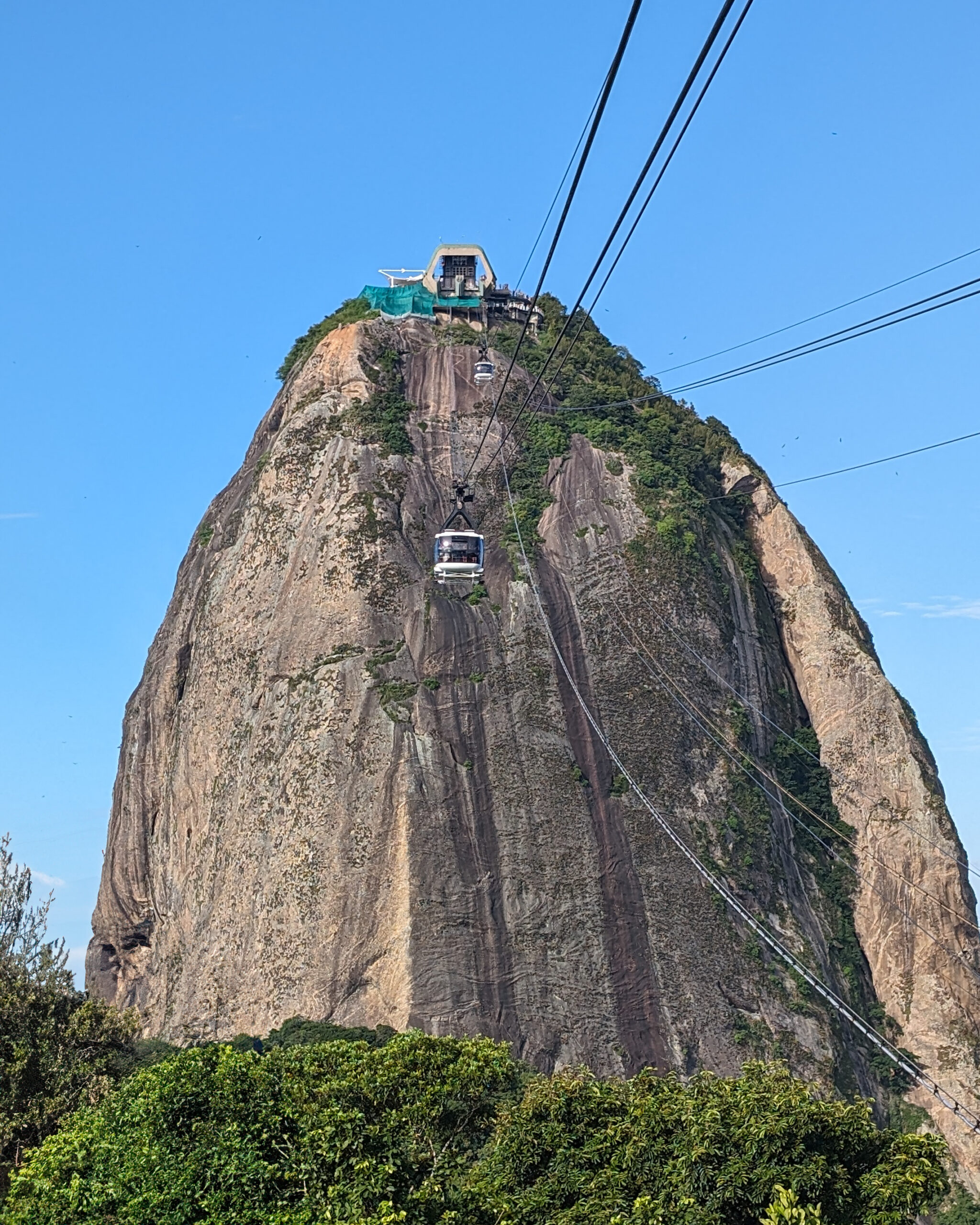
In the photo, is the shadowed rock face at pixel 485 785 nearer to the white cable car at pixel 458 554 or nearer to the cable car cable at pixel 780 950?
the cable car cable at pixel 780 950

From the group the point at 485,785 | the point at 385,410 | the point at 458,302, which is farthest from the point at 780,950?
the point at 458,302

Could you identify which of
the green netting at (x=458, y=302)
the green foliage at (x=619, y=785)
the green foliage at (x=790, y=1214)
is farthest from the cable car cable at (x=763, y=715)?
the green foliage at (x=790, y=1214)

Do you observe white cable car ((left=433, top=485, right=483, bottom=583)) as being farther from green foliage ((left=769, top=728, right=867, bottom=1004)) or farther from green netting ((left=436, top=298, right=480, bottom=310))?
green netting ((left=436, top=298, right=480, bottom=310))

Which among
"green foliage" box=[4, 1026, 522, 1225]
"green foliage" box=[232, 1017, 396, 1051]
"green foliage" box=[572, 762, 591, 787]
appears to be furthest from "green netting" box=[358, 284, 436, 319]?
"green foliage" box=[4, 1026, 522, 1225]

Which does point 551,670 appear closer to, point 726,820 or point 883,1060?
point 726,820

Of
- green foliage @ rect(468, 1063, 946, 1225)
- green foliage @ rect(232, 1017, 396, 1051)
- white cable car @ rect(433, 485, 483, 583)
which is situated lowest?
green foliage @ rect(468, 1063, 946, 1225)

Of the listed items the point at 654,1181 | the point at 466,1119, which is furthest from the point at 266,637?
the point at 654,1181
